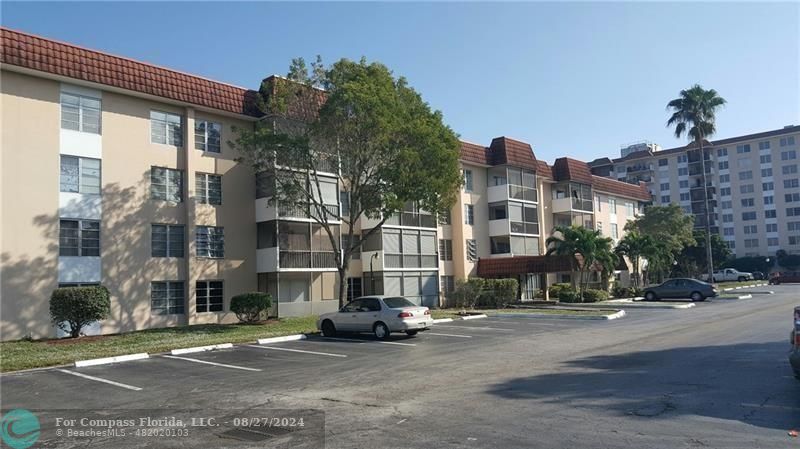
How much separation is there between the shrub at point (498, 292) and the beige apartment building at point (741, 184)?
234 feet

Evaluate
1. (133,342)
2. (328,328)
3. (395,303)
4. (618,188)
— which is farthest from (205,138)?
(618,188)

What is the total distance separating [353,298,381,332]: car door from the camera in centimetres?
1994

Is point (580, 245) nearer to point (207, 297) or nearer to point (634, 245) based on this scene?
point (634, 245)

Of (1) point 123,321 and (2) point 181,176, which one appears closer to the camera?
(1) point 123,321

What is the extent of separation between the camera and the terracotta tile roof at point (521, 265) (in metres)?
38.6

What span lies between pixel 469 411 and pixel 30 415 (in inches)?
267

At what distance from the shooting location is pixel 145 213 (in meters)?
26.1

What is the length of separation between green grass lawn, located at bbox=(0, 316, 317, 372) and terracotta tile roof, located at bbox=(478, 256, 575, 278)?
17667mm

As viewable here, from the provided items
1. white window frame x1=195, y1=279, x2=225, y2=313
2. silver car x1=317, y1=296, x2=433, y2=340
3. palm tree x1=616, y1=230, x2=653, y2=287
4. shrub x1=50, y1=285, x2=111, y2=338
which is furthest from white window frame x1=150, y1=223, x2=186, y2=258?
palm tree x1=616, y1=230, x2=653, y2=287

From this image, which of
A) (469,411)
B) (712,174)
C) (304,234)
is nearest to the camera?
(469,411)

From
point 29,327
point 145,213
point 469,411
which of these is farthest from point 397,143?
point 469,411

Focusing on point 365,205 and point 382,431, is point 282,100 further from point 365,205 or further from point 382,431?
point 382,431

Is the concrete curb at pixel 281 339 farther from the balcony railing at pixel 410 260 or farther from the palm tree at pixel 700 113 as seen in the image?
the palm tree at pixel 700 113

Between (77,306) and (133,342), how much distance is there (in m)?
2.85
